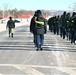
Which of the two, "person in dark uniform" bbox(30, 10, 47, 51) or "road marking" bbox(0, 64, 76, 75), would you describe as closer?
"road marking" bbox(0, 64, 76, 75)

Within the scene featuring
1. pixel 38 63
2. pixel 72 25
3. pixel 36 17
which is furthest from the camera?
pixel 72 25

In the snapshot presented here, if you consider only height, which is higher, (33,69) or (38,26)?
(38,26)

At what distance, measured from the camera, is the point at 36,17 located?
57.3 feet

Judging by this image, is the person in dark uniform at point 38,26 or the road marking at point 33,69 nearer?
the road marking at point 33,69

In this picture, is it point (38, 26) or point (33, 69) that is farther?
point (38, 26)

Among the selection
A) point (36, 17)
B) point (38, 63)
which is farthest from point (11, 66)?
point (36, 17)

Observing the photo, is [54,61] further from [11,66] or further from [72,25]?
[72,25]

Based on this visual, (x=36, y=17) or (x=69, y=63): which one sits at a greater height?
(x=36, y=17)

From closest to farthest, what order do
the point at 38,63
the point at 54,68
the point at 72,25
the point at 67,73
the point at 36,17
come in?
the point at 67,73
the point at 54,68
the point at 38,63
the point at 36,17
the point at 72,25

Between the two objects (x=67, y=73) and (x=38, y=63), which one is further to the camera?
(x=38, y=63)

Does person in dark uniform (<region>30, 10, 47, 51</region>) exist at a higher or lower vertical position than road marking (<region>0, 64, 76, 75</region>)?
higher

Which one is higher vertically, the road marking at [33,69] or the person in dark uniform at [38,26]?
the person in dark uniform at [38,26]

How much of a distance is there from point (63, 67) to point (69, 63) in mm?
1173

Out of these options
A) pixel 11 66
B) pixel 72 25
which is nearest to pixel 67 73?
pixel 11 66
